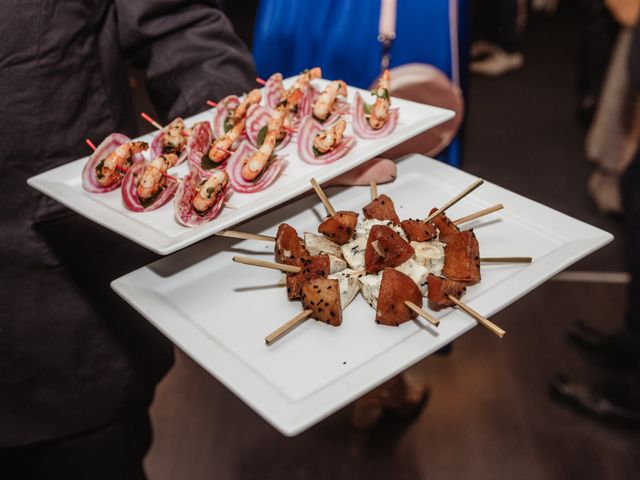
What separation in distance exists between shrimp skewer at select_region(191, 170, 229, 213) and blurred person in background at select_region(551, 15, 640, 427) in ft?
5.69

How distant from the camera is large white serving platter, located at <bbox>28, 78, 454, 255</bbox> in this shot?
114 cm

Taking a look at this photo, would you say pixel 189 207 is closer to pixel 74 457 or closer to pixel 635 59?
pixel 74 457

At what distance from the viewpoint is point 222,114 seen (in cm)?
152

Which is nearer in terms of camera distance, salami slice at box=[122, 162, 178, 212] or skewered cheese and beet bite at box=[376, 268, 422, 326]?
skewered cheese and beet bite at box=[376, 268, 422, 326]

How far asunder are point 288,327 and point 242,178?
41cm

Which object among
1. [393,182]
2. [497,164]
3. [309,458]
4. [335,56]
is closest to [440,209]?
[393,182]

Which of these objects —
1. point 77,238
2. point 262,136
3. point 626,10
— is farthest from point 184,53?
point 626,10

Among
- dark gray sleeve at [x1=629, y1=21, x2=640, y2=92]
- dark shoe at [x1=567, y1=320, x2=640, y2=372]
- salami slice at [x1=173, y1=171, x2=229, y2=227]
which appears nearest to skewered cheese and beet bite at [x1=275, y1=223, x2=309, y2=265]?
salami slice at [x1=173, y1=171, x2=229, y2=227]

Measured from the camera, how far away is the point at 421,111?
1496mm

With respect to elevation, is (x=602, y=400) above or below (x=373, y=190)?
below

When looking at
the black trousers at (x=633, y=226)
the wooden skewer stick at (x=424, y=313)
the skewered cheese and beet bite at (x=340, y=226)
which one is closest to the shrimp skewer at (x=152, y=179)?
the skewered cheese and beet bite at (x=340, y=226)

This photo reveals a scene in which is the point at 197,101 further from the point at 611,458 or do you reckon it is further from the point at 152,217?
the point at 611,458

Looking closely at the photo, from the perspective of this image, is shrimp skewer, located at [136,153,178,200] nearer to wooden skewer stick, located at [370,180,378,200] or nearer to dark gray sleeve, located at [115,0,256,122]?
dark gray sleeve, located at [115,0,256,122]

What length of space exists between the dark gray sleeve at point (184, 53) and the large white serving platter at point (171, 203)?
A: 0.25 metres
